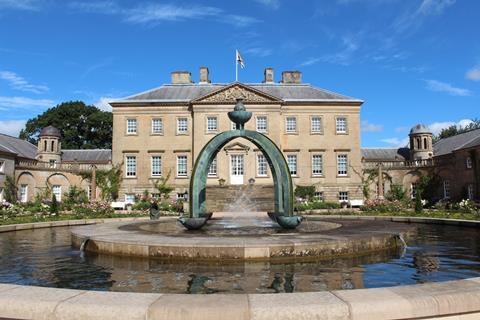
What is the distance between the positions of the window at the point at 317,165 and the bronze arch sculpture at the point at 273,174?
27.1 m

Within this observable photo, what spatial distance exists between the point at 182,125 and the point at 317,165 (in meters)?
13.5

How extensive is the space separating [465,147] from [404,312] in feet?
109

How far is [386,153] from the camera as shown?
48.9 m

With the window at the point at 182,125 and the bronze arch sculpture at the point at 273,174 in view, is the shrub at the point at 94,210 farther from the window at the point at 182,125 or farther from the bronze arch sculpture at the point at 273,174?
the window at the point at 182,125

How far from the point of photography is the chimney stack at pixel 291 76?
1633 inches

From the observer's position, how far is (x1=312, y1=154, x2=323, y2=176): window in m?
37.7

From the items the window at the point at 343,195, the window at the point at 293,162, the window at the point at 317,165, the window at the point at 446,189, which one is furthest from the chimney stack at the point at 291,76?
the window at the point at 446,189

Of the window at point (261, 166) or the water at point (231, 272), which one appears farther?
the window at point (261, 166)

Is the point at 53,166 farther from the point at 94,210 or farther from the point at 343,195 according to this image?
the point at 343,195

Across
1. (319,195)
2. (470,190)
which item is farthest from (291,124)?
(470,190)

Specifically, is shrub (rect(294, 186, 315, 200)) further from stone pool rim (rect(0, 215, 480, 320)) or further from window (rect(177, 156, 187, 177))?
stone pool rim (rect(0, 215, 480, 320))

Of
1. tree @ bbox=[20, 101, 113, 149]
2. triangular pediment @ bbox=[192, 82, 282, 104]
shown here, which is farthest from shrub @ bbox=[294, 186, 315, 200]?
tree @ bbox=[20, 101, 113, 149]

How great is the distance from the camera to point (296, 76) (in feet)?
136

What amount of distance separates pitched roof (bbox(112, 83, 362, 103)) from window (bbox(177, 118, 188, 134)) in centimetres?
190
